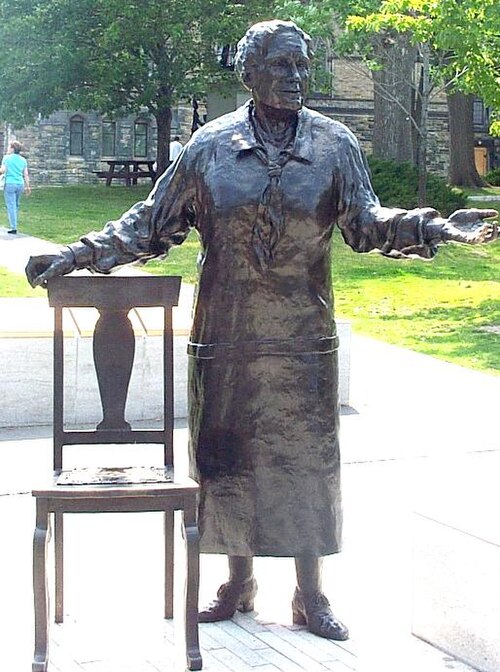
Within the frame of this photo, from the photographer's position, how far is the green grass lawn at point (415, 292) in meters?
13.8

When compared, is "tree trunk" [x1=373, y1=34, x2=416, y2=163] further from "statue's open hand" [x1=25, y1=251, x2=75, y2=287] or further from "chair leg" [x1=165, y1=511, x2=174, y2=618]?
"statue's open hand" [x1=25, y1=251, x2=75, y2=287]

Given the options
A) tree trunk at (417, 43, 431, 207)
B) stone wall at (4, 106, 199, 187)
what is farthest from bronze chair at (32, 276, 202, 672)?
stone wall at (4, 106, 199, 187)

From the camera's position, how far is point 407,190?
25.2 m

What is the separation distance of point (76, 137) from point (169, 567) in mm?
39841

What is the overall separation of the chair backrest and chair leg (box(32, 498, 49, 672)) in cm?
49

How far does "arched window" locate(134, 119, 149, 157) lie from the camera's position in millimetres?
44219

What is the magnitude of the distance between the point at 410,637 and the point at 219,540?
860 mm

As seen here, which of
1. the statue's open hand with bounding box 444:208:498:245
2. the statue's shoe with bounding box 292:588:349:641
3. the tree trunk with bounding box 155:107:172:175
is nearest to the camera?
the statue's open hand with bounding box 444:208:498:245

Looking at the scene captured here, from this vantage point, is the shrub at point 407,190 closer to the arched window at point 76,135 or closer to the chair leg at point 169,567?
the arched window at point 76,135

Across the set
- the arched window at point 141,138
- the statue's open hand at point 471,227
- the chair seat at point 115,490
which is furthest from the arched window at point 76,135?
the statue's open hand at point 471,227

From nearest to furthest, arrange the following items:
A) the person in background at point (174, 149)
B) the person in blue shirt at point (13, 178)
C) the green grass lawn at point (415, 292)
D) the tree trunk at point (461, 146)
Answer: the green grass lawn at point (415, 292)
the person in blue shirt at point (13, 178)
the person in background at point (174, 149)
the tree trunk at point (461, 146)

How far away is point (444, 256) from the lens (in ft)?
72.1

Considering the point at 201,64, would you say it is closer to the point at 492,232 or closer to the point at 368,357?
the point at 368,357

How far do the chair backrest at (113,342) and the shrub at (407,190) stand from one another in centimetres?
1948
